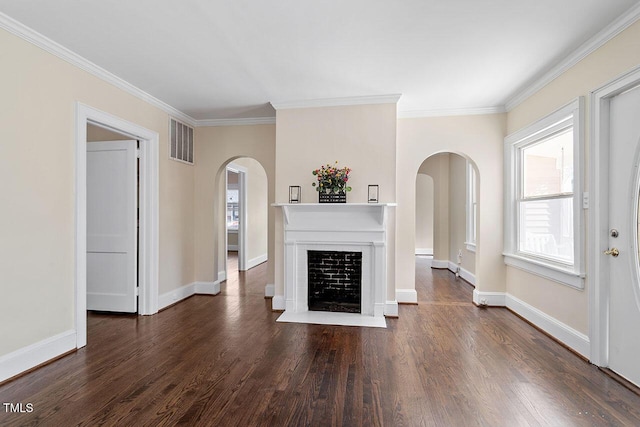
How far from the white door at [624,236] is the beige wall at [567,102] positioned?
0.22 meters

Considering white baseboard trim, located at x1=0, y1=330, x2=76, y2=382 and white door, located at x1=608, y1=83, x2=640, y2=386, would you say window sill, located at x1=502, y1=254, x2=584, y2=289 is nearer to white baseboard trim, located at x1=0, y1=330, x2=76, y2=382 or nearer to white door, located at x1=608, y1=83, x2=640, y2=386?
white door, located at x1=608, y1=83, x2=640, y2=386

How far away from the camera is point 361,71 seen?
10.2 ft

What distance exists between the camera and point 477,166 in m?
4.17

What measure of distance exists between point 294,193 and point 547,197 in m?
2.76

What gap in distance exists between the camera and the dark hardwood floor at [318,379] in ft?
6.25

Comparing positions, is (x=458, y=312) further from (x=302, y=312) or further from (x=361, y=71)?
(x=361, y=71)

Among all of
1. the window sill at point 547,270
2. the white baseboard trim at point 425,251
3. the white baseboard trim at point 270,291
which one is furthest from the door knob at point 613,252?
the white baseboard trim at point 425,251

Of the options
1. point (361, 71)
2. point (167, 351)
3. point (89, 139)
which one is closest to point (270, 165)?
point (361, 71)

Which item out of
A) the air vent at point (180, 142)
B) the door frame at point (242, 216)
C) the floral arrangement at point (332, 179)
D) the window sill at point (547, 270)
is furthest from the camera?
the door frame at point (242, 216)

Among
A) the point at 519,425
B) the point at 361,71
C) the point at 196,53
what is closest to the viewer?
the point at 519,425

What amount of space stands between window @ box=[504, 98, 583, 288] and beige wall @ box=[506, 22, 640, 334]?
10 cm

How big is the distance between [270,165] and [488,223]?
9.98 feet

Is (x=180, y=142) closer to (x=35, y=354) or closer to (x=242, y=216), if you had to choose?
(x=242, y=216)

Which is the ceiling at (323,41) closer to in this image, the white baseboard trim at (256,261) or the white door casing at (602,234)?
the white door casing at (602,234)
